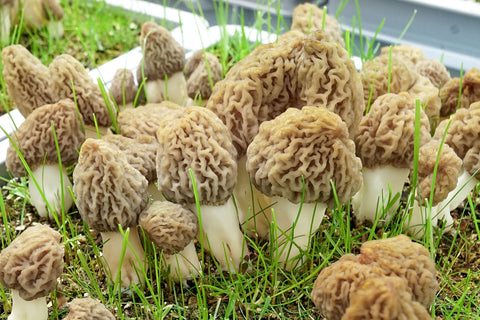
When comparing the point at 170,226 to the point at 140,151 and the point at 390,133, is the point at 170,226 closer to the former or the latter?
the point at 140,151

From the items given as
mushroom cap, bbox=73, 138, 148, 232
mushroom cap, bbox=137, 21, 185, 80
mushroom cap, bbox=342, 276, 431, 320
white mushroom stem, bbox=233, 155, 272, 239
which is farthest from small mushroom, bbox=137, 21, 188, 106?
mushroom cap, bbox=342, 276, 431, 320

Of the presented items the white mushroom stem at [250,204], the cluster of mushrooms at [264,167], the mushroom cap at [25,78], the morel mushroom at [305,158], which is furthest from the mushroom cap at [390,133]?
the mushroom cap at [25,78]

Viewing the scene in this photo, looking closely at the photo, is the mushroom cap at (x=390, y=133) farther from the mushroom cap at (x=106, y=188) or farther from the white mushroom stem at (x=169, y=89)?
the white mushroom stem at (x=169, y=89)

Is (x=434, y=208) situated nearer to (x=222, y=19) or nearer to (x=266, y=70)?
(x=266, y=70)

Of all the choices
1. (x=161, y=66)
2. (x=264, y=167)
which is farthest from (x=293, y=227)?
(x=161, y=66)

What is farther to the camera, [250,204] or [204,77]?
[204,77]
